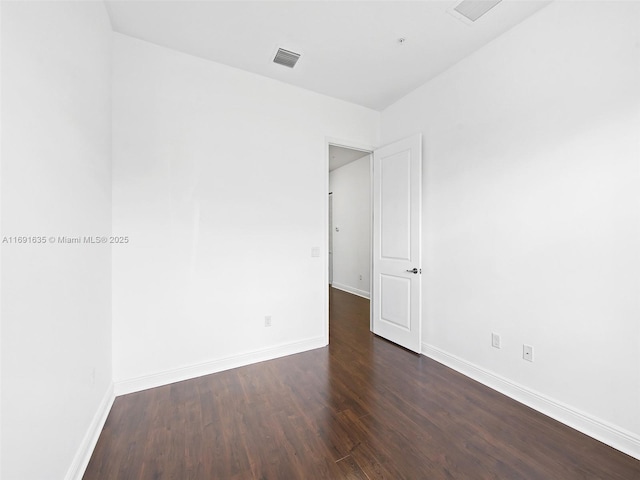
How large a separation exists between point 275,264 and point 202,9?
86.0 inches

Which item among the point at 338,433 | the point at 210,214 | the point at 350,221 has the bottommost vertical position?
the point at 338,433

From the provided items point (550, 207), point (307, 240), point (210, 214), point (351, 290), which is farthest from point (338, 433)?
point (351, 290)

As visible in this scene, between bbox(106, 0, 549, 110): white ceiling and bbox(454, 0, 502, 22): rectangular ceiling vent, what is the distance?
0.17 ft

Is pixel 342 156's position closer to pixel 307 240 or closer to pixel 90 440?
pixel 307 240

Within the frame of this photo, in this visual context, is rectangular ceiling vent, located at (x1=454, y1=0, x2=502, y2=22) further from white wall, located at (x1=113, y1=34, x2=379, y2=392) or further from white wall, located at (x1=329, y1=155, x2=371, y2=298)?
white wall, located at (x1=329, y1=155, x2=371, y2=298)

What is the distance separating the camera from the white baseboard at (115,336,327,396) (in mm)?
2281

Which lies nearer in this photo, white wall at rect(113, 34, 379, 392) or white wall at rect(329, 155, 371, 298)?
white wall at rect(113, 34, 379, 392)

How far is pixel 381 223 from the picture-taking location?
3.48 m

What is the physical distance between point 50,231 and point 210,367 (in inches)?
72.2

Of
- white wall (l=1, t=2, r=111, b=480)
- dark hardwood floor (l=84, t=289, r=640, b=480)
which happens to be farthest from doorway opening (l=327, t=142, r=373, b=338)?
white wall (l=1, t=2, r=111, b=480)

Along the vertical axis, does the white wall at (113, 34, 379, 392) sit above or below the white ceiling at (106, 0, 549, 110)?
below

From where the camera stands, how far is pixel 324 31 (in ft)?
7.39

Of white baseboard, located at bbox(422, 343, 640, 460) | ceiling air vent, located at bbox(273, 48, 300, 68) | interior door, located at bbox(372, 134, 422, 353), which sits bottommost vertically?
white baseboard, located at bbox(422, 343, 640, 460)

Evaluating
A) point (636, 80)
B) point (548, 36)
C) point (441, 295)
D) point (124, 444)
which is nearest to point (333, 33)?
point (548, 36)
